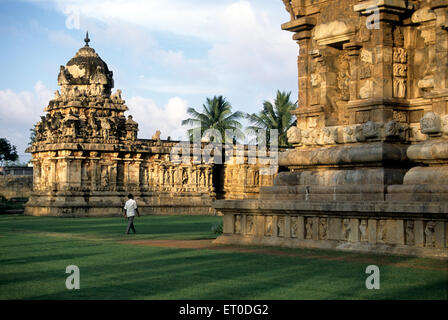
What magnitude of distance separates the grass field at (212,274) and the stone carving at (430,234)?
417mm

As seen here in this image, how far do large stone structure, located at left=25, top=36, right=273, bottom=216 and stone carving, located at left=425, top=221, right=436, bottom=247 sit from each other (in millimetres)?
26373

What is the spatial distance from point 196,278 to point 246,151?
35159 millimetres

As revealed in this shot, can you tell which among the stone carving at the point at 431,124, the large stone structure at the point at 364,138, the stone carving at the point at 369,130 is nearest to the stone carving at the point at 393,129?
the large stone structure at the point at 364,138

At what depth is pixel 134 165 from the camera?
3981 cm

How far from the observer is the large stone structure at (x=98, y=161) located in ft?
123

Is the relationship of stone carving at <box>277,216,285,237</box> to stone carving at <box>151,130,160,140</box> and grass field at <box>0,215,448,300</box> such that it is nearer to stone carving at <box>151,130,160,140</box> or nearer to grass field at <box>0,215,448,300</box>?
grass field at <box>0,215,448,300</box>

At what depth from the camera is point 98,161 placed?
38.2 m

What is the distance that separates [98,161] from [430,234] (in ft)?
92.0

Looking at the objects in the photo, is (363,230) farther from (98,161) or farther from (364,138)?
(98,161)

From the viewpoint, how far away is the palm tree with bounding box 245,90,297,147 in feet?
185

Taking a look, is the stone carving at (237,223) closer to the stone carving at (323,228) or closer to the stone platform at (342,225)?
the stone platform at (342,225)
